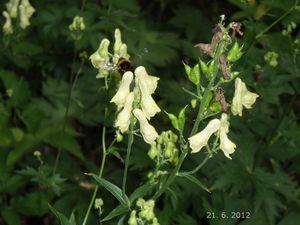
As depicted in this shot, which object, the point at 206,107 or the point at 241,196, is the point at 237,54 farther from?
the point at 241,196

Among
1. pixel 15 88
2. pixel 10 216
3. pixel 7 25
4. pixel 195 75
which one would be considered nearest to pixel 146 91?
pixel 195 75

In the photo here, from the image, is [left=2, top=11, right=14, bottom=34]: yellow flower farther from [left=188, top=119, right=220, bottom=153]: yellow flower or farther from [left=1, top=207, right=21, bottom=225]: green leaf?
[left=188, top=119, right=220, bottom=153]: yellow flower

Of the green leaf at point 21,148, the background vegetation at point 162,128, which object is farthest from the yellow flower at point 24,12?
the green leaf at point 21,148

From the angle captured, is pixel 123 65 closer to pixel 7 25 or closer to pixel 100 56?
pixel 100 56

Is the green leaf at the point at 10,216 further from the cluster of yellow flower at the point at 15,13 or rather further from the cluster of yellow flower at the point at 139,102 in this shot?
the cluster of yellow flower at the point at 139,102

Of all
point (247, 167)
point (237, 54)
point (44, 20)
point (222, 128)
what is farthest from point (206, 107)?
point (44, 20)

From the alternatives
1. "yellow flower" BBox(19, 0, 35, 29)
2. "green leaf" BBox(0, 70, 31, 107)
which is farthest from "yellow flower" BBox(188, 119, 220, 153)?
"yellow flower" BBox(19, 0, 35, 29)
